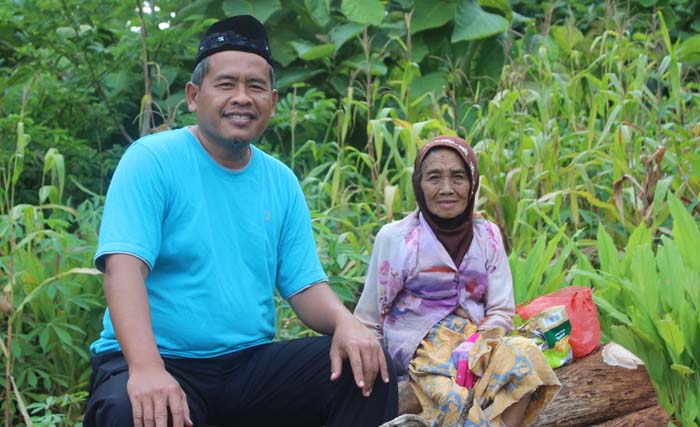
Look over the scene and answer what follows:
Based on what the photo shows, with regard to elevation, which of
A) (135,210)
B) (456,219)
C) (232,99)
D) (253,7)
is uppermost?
(253,7)

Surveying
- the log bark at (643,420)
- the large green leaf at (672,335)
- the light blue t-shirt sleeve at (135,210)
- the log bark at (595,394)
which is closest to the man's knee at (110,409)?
the light blue t-shirt sleeve at (135,210)

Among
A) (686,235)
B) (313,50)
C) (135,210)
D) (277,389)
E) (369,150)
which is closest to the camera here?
(135,210)

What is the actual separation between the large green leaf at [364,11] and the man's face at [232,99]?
3362mm

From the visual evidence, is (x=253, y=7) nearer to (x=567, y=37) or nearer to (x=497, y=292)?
(x=567, y=37)

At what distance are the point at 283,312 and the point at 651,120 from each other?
254 centimetres

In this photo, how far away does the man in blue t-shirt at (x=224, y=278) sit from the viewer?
239cm

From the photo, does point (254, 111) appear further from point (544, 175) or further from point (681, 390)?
point (544, 175)

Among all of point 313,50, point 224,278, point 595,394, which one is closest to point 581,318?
point 595,394

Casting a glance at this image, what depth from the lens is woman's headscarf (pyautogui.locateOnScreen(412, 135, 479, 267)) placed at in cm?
330

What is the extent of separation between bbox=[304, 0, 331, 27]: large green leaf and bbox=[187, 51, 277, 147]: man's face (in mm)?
3565

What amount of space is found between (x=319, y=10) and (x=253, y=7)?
0.47 metres

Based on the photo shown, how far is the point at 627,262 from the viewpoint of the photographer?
3.73m

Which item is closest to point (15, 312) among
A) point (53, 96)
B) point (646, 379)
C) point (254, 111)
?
point (254, 111)

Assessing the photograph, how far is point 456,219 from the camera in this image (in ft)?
10.9
